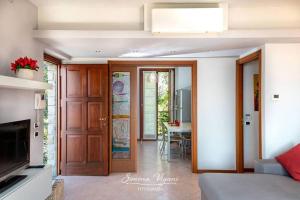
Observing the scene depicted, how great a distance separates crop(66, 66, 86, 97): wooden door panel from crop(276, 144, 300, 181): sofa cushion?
3387mm

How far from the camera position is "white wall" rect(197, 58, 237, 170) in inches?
197

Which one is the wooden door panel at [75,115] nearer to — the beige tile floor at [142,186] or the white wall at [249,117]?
the beige tile floor at [142,186]

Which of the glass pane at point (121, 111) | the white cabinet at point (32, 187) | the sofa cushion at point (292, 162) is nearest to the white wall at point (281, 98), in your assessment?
the sofa cushion at point (292, 162)

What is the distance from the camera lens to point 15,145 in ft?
8.15

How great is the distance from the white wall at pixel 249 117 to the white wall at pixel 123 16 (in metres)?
1.77

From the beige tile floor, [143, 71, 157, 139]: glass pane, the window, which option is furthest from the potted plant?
[143, 71, 157, 139]: glass pane

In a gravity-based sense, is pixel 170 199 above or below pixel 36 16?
below

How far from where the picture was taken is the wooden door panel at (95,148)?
480 centimetres

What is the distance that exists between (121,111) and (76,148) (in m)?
1.08

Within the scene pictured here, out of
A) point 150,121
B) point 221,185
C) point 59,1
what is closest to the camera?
point 221,185

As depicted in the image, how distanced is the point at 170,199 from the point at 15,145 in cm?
219

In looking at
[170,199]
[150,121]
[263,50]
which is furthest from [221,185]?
[150,121]

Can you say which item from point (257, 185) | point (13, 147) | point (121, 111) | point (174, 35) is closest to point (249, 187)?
point (257, 185)

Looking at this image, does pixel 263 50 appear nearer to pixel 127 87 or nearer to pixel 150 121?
pixel 127 87
